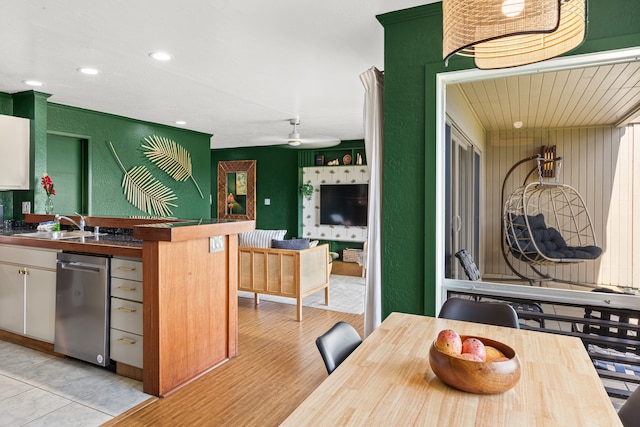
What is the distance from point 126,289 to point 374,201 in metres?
1.82

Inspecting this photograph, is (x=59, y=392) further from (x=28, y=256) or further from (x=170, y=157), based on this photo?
(x=170, y=157)

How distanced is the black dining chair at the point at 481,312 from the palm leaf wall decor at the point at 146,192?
5061 mm

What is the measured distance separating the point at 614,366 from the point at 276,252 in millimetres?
3102

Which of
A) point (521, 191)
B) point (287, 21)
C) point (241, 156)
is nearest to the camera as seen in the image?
point (521, 191)

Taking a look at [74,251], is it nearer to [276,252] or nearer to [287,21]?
[276,252]

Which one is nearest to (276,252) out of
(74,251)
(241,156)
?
(74,251)

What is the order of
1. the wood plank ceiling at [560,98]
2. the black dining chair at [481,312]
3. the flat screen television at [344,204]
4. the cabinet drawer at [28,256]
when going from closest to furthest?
the black dining chair at [481,312]
the wood plank ceiling at [560,98]
the cabinet drawer at [28,256]
the flat screen television at [344,204]

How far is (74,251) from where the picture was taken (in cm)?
291

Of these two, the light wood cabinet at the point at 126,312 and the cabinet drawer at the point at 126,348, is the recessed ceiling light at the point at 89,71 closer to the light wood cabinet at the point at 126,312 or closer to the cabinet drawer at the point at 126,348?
the light wood cabinet at the point at 126,312

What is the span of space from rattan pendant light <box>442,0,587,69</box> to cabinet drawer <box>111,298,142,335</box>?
2.45m

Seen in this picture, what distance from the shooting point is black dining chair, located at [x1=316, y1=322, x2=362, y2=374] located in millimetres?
1448

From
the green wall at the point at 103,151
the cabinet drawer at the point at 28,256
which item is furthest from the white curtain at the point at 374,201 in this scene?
the green wall at the point at 103,151

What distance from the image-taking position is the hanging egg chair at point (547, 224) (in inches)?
88.7

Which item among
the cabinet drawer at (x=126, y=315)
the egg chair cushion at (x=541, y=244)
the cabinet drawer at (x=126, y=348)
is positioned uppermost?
the egg chair cushion at (x=541, y=244)
